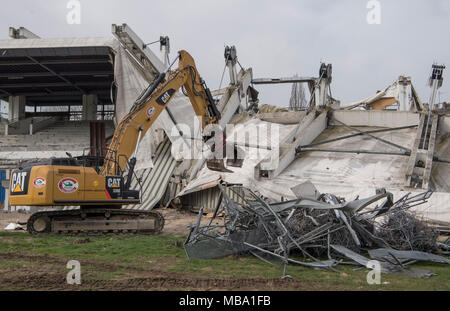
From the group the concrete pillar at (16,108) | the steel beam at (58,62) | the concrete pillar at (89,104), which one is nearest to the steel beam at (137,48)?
the steel beam at (58,62)

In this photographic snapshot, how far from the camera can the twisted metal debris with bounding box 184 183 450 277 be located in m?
7.47

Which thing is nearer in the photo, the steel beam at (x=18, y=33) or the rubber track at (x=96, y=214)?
the rubber track at (x=96, y=214)

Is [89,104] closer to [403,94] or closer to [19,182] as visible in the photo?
[403,94]

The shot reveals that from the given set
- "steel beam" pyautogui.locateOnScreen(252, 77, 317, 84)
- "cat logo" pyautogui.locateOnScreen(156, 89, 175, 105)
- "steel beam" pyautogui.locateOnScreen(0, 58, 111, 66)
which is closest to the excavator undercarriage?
"cat logo" pyautogui.locateOnScreen(156, 89, 175, 105)

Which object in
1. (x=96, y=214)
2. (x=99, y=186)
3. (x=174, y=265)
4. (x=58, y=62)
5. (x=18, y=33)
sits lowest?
(x=174, y=265)

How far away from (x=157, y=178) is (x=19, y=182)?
839 centimetres

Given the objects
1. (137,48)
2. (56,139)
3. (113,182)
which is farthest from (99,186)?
(56,139)

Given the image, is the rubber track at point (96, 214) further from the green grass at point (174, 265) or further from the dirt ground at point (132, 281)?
the dirt ground at point (132, 281)

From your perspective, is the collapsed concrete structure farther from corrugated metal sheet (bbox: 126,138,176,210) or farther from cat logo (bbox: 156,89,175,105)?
cat logo (bbox: 156,89,175,105)

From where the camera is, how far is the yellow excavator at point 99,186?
1014cm

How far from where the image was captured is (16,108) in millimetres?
33188

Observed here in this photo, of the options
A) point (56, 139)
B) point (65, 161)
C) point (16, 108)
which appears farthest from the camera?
point (16, 108)

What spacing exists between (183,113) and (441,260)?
48.7ft

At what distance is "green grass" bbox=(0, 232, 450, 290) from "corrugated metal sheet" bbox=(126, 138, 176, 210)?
25.8ft
